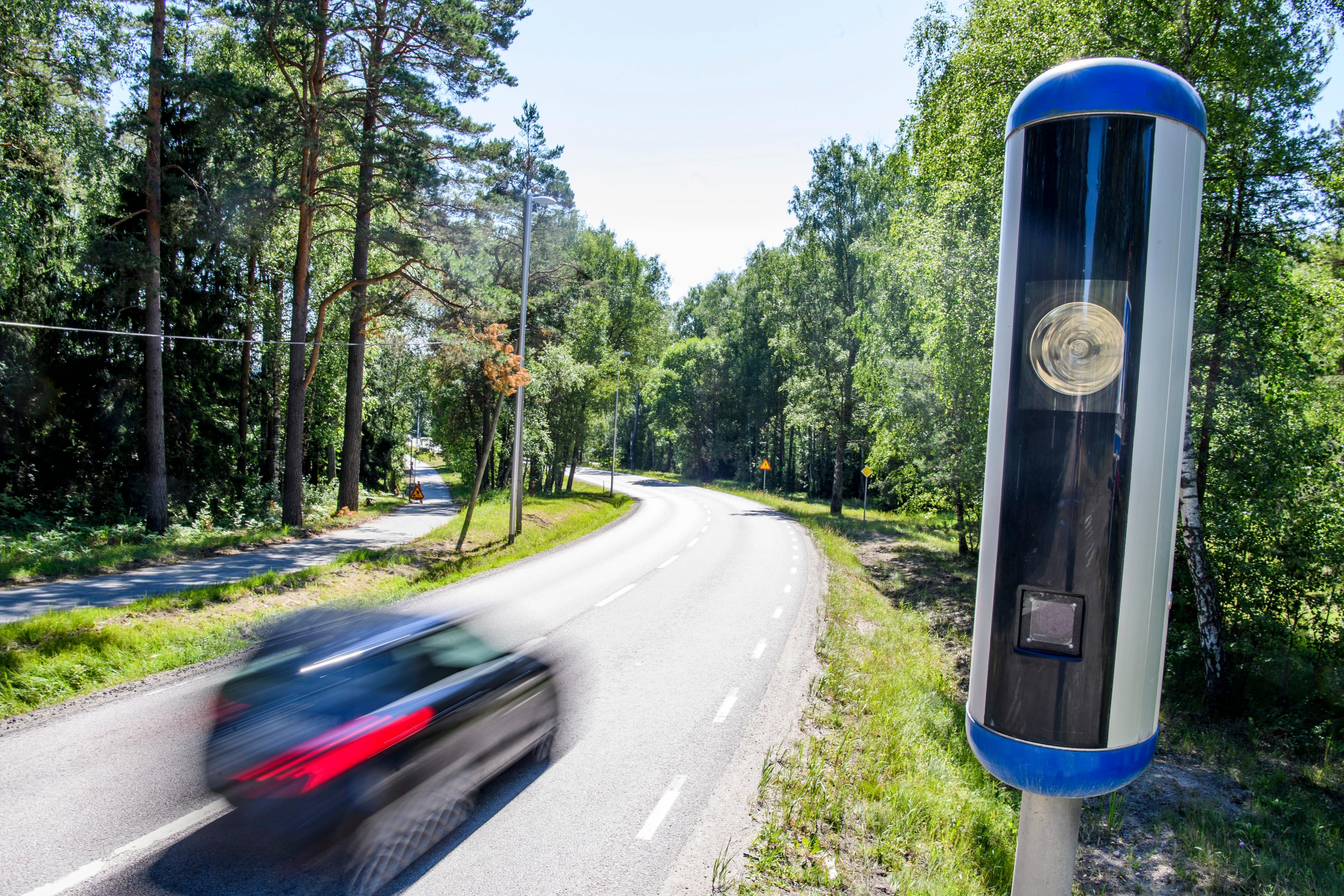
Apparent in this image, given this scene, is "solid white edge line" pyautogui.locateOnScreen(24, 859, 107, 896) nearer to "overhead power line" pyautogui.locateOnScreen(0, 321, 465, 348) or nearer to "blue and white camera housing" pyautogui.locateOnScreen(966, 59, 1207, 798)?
"blue and white camera housing" pyautogui.locateOnScreen(966, 59, 1207, 798)

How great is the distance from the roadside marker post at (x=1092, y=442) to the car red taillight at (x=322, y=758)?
416 centimetres

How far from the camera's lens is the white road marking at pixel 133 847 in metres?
4.35

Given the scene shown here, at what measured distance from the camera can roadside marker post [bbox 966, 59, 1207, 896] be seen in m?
2.17

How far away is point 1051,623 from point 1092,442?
60 centimetres

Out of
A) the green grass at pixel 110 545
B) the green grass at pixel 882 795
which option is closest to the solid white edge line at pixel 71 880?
the green grass at pixel 882 795

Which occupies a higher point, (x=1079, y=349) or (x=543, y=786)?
(x=1079, y=349)

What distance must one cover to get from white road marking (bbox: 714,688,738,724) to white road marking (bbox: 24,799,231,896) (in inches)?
181

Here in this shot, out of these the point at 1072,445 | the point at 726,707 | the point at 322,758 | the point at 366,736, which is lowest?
the point at 726,707

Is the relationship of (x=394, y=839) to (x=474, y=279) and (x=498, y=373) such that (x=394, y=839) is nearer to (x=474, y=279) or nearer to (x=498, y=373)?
(x=498, y=373)

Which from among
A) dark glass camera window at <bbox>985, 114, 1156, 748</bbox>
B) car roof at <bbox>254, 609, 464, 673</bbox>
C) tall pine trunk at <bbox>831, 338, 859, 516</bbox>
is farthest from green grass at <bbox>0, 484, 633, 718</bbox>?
tall pine trunk at <bbox>831, 338, 859, 516</bbox>

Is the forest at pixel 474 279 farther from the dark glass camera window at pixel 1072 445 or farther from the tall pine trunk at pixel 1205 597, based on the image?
the dark glass camera window at pixel 1072 445

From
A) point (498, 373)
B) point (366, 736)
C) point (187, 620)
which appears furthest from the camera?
point (498, 373)

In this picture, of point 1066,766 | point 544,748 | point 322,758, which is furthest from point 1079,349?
point 544,748

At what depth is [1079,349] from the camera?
2.22 m
